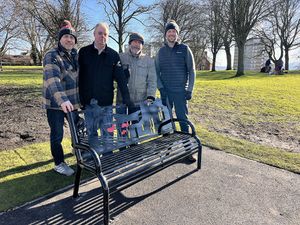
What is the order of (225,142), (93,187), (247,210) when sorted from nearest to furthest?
(247,210), (93,187), (225,142)

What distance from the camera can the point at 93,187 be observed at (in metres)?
3.50

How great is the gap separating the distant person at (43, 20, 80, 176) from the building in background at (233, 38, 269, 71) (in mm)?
31725

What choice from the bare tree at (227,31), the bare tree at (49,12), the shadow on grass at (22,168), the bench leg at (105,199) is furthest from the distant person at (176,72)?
the bare tree at (227,31)

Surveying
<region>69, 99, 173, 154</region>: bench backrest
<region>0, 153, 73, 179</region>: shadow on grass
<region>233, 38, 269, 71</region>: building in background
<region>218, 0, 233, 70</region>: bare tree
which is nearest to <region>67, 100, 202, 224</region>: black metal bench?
<region>69, 99, 173, 154</region>: bench backrest

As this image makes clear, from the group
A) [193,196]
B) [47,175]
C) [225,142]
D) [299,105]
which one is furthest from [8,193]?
[299,105]

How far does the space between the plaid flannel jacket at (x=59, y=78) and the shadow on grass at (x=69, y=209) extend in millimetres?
1138

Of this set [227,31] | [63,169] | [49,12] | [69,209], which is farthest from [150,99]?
[227,31]

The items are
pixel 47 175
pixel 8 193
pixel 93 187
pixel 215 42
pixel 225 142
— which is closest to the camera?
pixel 8 193

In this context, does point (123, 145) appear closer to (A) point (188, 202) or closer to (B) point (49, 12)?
(A) point (188, 202)

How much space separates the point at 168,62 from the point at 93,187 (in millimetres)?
2231

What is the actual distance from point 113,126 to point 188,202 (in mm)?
1353

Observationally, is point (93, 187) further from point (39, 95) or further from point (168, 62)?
point (39, 95)

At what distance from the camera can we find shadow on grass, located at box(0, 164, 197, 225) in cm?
282

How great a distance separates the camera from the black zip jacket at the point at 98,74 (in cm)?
361
